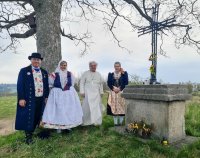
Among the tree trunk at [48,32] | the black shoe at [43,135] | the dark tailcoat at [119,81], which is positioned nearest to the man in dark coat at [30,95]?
the black shoe at [43,135]

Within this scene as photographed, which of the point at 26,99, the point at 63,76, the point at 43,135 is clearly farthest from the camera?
the point at 63,76

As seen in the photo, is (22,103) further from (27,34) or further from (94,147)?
(27,34)

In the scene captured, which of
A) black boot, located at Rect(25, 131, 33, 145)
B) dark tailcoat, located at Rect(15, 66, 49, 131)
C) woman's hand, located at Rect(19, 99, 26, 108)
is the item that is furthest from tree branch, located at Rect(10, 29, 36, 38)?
black boot, located at Rect(25, 131, 33, 145)

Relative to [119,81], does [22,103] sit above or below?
below

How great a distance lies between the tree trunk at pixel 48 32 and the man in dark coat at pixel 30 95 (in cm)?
158

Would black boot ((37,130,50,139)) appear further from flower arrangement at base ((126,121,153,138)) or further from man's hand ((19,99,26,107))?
flower arrangement at base ((126,121,153,138))

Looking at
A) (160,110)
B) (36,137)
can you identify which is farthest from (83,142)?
(160,110)

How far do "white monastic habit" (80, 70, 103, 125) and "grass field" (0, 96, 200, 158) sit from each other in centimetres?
35

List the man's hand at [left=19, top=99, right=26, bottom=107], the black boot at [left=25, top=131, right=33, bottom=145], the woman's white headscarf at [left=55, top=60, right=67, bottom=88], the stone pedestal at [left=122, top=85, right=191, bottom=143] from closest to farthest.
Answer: the stone pedestal at [left=122, top=85, right=191, bottom=143], the man's hand at [left=19, top=99, right=26, bottom=107], the black boot at [left=25, top=131, right=33, bottom=145], the woman's white headscarf at [left=55, top=60, right=67, bottom=88]

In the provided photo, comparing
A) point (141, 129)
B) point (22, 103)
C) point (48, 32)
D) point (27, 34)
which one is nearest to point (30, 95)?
point (22, 103)

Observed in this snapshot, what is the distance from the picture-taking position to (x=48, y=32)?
31.2 feet

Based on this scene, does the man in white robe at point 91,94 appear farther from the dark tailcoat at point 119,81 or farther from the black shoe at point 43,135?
the black shoe at point 43,135

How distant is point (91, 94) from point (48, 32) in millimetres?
2507

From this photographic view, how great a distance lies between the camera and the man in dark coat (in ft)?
24.6
